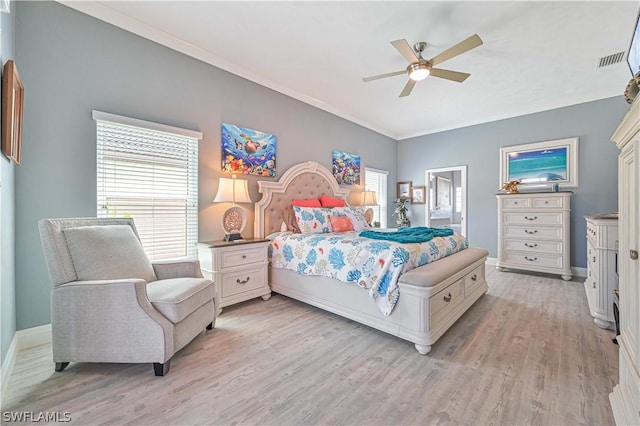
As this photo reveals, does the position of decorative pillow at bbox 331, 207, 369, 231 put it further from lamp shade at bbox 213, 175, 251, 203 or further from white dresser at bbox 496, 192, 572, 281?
white dresser at bbox 496, 192, 572, 281

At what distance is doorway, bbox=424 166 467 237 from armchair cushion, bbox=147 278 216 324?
5.10 metres

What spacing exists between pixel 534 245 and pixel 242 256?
451cm

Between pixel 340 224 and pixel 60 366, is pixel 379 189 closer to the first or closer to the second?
pixel 340 224

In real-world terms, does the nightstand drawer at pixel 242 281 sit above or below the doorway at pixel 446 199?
below

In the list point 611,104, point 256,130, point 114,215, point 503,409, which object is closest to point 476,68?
point 611,104

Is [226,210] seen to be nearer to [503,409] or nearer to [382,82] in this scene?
[382,82]

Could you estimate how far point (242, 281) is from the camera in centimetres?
295

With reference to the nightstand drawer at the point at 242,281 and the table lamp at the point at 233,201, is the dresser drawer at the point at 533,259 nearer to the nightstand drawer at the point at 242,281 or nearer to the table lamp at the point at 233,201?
the nightstand drawer at the point at 242,281

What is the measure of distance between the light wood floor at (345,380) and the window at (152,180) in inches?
43.3

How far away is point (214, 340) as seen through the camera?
7.25ft

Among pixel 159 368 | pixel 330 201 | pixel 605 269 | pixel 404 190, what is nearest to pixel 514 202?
pixel 605 269

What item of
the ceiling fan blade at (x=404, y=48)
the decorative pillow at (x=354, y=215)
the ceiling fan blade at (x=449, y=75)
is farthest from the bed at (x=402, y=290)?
the ceiling fan blade at (x=404, y=48)

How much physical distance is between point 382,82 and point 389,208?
322 centimetres

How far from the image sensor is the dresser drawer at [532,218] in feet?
13.3
